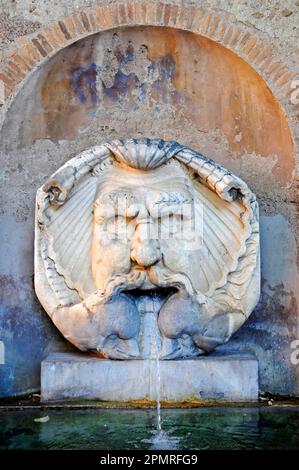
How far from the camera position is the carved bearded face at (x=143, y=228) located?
3.96 meters

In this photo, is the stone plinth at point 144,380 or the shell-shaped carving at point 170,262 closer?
the stone plinth at point 144,380

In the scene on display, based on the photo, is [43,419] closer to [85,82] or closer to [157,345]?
[157,345]

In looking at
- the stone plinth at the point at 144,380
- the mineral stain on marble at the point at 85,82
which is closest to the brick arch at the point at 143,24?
the mineral stain on marble at the point at 85,82

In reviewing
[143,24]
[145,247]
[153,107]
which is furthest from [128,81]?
[145,247]

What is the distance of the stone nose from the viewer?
12.9ft

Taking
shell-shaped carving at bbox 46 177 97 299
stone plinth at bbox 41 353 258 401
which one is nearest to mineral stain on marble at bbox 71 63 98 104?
shell-shaped carving at bbox 46 177 97 299

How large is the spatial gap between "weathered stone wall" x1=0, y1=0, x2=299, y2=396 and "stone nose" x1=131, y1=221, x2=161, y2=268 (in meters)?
0.63

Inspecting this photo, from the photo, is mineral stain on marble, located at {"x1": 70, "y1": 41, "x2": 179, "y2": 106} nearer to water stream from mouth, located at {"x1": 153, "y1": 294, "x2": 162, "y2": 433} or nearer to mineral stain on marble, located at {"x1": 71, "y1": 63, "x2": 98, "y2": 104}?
mineral stain on marble, located at {"x1": 71, "y1": 63, "x2": 98, "y2": 104}

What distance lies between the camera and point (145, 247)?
12.9 feet

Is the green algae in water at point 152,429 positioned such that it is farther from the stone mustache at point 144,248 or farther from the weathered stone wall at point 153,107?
the weathered stone wall at point 153,107

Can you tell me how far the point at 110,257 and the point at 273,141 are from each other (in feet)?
3.67

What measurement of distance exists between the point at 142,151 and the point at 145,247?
1.62 feet

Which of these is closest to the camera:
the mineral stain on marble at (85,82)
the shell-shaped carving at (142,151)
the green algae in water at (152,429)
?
the green algae in water at (152,429)

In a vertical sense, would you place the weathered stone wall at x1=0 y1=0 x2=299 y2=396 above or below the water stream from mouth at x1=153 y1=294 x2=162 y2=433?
above
